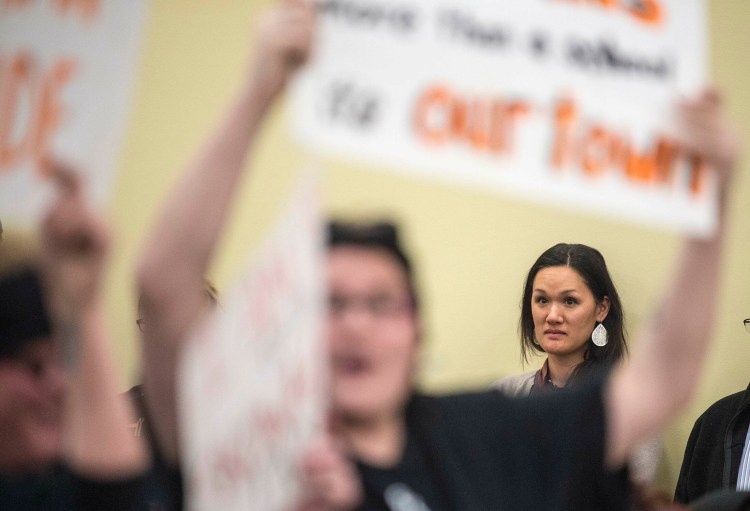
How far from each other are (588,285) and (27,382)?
164cm

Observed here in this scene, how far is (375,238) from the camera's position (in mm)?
1016

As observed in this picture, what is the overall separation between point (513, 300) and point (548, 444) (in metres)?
1.42

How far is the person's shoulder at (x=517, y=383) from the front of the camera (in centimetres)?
221

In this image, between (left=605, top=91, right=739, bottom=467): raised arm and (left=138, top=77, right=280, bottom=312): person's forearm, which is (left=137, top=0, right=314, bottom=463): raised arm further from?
(left=605, top=91, right=739, bottom=467): raised arm

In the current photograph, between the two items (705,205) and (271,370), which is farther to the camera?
(705,205)

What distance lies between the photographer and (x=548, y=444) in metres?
A: 1.08

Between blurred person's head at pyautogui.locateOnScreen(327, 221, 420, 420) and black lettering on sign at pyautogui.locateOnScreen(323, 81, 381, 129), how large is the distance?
0.12 metres

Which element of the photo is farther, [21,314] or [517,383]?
[517,383]

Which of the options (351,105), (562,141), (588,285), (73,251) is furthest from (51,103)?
(588,285)

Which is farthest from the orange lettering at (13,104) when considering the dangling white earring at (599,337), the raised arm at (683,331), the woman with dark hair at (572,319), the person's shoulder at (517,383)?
the dangling white earring at (599,337)

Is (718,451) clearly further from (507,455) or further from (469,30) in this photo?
(469,30)

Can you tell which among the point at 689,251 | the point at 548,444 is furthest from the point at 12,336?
the point at 689,251

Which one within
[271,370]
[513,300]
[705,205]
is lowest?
[513,300]

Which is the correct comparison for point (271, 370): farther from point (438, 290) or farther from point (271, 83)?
point (438, 290)
